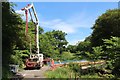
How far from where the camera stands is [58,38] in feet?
221

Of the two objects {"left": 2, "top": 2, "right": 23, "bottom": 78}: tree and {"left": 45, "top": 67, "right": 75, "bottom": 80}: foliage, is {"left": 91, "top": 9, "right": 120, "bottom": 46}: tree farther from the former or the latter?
{"left": 2, "top": 2, "right": 23, "bottom": 78}: tree

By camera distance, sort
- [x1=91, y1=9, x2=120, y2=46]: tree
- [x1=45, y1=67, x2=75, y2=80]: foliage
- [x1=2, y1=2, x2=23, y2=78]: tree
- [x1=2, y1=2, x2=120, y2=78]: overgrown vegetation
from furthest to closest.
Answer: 1. [x1=91, y1=9, x2=120, y2=46]: tree
2. [x1=45, y1=67, x2=75, y2=80]: foliage
3. [x1=2, y1=2, x2=23, y2=78]: tree
4. [x1=2, y1=2, x2=120, y2=78]: overgrown vegetation

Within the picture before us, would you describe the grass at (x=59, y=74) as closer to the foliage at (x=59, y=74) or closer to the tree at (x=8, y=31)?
the foliage at (x=59, y=74)

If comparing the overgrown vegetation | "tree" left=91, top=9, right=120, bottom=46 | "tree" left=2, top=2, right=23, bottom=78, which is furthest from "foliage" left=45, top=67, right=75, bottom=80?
"tree" left=91, top=9, right=120, bottom=46

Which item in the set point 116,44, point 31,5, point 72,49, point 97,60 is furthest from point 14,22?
point 72,49

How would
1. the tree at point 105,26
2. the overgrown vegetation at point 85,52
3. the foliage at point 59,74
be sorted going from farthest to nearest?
the tree at point 105,26, the foliage at point 59,74, the overgrown vegetation at point 85,52

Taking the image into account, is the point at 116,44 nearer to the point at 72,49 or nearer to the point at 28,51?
the point at 28,51

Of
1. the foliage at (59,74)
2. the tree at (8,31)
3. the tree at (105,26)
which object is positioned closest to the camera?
the tree at (8,31)

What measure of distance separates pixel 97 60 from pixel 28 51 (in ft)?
30.4

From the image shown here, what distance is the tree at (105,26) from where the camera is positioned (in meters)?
31.5

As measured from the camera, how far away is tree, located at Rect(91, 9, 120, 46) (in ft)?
103

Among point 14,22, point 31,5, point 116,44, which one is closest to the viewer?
point 116,44

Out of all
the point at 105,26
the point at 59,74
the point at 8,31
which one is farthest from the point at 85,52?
the point at 8,31

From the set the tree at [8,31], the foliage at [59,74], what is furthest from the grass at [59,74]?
→ the tree at [8,31]
